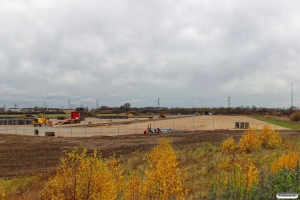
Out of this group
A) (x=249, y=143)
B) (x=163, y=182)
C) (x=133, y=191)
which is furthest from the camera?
(x=249, y=143)

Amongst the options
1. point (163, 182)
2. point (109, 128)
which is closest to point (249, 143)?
point (163, 182)

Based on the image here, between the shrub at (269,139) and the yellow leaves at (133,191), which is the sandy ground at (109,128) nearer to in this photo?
the shrub at (269,139)

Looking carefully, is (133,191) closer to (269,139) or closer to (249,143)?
(249,143)

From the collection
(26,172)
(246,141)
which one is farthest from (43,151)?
(246,141)

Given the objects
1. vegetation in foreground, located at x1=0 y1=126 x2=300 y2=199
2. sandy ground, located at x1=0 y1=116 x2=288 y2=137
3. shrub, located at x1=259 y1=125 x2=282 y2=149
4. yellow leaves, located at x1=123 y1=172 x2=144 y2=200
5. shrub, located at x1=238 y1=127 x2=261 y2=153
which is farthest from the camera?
sandy ground, located at x1=0 y1=116 x2=288 y2=137

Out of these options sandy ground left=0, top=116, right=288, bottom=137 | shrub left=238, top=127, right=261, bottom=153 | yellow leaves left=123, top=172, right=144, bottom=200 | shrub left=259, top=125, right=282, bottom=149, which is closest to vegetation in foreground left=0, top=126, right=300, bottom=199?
yellow leaves left=123, top=172, right=144, bottom=200

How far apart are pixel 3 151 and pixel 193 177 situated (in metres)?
21.3

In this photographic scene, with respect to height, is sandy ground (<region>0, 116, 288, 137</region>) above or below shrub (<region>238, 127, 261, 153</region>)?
below

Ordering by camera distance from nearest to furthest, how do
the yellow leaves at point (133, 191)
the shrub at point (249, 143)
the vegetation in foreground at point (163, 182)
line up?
the vegetation in foreground at point (163, 182) → the yellow leaves at point (133, 191) → the shrub at point (249, 143)

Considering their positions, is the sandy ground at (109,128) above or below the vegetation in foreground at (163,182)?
below

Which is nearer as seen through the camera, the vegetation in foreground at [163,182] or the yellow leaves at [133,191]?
the vegetation in foreground at [163,182]

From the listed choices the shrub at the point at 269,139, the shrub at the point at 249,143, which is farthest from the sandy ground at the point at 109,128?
the shrub at the point at 249,143

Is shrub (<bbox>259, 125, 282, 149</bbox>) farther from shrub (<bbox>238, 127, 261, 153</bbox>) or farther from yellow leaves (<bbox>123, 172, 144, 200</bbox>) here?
yellow leaves (<bbox>123, 172, 144, 200</bbox>)

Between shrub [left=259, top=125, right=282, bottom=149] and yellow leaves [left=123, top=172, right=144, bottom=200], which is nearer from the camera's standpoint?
yellow leaves [left=123, top=172, right=144, bottom=200]
